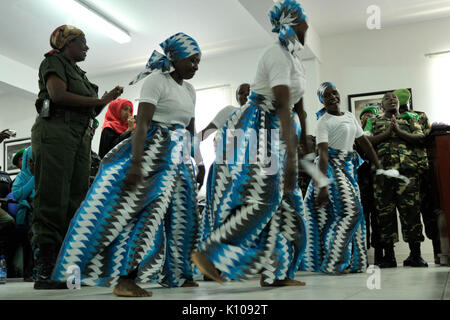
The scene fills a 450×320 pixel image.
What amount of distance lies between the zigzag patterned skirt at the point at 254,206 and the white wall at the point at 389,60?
5.37m

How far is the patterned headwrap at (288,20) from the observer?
100 inches

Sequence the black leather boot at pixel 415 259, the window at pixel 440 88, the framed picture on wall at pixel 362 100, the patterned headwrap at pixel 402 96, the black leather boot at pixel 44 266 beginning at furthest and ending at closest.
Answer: the framed picture on wall at pixel 362 100
the window at pixel 440 88
the patterned headwrap at pixel 402 96
the black leather boot at pixel 415 259
the black leather boot at pixel 44 266

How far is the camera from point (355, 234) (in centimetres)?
397

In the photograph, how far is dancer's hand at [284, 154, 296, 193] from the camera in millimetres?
2367

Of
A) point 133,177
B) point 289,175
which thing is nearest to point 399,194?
point 289,175

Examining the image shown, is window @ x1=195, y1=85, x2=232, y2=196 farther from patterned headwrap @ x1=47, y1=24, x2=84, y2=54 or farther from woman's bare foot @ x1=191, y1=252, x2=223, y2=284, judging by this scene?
woman's bare foot @ x1=191, y1=252, x2=223, y2=284

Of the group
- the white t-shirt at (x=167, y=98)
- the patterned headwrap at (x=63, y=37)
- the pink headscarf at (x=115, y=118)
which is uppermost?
the patterned headwrap at (x=63, y=37)

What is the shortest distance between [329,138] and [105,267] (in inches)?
91.3

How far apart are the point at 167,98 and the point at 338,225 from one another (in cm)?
190

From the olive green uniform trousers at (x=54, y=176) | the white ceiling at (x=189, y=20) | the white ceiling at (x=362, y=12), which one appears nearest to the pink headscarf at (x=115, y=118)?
the olive green uniform trousers at (x=54, y=176)

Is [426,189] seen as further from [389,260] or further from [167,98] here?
[167,98]

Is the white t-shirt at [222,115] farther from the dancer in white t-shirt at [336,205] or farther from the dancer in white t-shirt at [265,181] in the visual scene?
the dancer in white t-shirt at [265,181]
